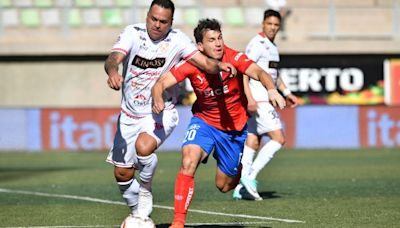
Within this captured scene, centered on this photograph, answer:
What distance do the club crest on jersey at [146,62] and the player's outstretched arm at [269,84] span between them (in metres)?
0.85

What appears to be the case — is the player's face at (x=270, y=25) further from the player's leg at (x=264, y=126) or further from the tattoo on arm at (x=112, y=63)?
the tattoo on arm at (x=112, y=63)

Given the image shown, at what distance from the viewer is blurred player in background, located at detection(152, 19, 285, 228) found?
30.2 feet

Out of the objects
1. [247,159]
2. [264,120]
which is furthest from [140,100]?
[264,120]

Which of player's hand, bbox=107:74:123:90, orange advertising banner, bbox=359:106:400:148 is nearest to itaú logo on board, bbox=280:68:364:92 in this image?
orange advertising banner, bbox=359:106:400:148

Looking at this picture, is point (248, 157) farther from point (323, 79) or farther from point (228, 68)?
point (323, 79)

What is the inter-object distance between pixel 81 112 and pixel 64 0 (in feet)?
18.0

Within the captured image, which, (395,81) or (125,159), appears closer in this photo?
(125,159)

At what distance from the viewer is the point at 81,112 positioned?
26.6m

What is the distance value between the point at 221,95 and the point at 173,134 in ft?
54.1

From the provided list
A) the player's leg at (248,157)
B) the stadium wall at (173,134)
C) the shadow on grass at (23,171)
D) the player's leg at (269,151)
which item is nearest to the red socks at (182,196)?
the player's leg at (248,157)

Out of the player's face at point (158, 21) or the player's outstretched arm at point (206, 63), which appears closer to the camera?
the player's face at point (158, 21)

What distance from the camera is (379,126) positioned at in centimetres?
2669

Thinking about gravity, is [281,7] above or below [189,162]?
above

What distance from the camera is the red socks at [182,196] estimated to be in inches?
354
